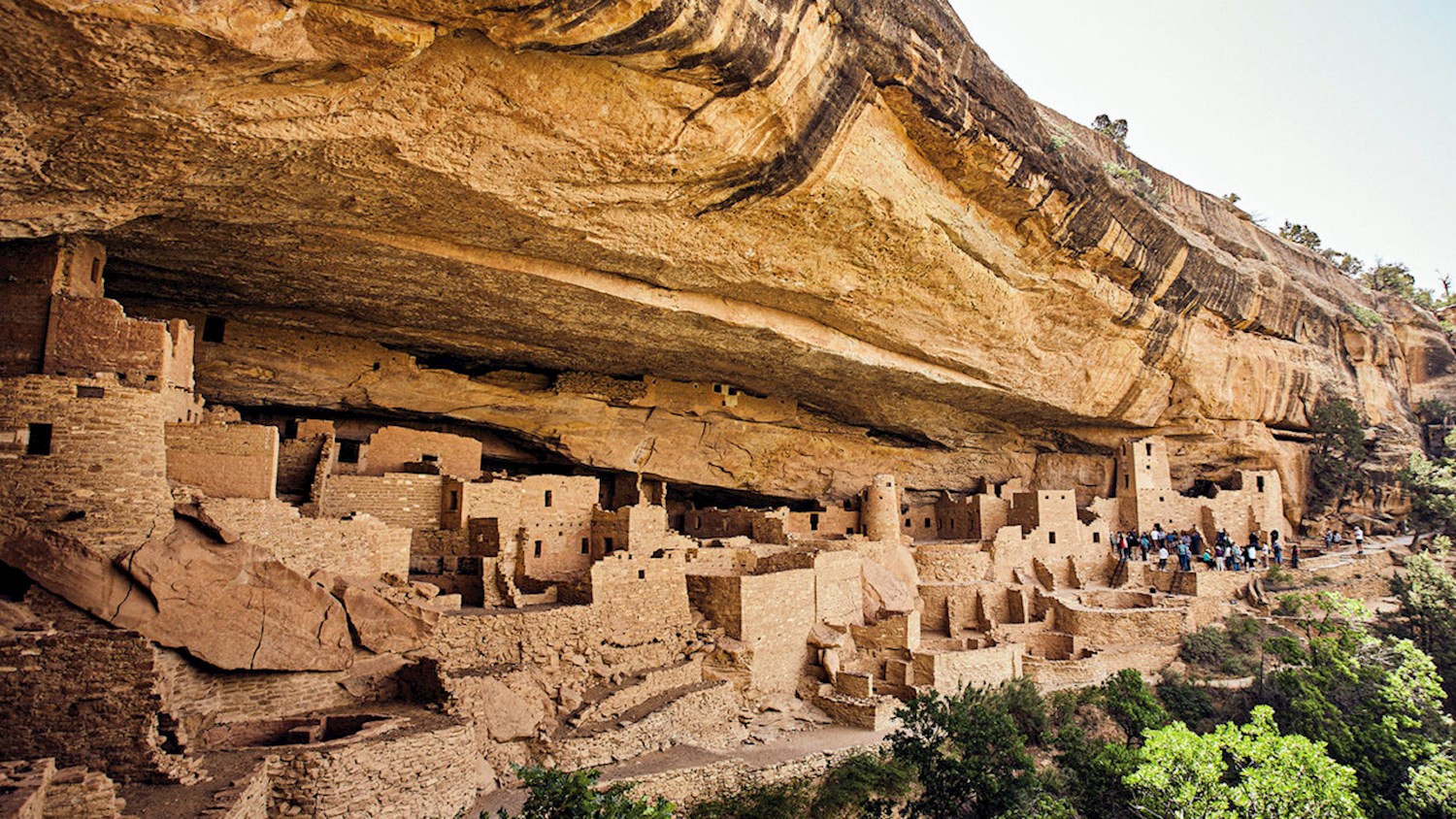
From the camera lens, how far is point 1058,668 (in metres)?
16.0

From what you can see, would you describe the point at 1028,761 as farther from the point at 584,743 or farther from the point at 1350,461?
the point at 1350,461

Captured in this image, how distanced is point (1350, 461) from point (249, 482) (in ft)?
82.9

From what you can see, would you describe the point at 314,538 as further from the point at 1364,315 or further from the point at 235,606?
the point at 1364,315

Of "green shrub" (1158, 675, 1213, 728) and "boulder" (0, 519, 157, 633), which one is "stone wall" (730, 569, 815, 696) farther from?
"boulder" (0, 519, 157, 633)

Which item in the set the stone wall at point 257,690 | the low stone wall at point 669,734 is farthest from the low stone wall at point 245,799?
the low stone wall at point 669,734

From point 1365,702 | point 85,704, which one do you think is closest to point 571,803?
point 85,704

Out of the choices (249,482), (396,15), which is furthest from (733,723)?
(396,15)

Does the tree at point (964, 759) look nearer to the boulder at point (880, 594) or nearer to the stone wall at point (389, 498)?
the boulder at point (880, 594)

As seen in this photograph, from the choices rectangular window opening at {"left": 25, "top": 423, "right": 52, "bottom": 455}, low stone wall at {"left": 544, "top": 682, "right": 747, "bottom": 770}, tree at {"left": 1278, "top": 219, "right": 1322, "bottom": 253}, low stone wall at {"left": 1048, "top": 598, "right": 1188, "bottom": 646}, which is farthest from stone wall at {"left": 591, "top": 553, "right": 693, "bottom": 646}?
tree at {"left": 1278, "top": 219, "right": 1322, "bottom": 253}

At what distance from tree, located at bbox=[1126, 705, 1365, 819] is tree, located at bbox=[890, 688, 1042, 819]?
66.1 inches

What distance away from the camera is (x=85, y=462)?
25.8ft

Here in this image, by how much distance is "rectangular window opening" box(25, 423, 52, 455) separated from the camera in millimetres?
7848

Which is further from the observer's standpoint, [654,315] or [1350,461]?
[1350,461]

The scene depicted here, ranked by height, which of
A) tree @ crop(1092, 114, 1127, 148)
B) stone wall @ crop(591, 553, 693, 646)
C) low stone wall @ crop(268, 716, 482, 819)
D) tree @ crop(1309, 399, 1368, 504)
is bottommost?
low stone wall @ crop(268, 716, 482, 819)
